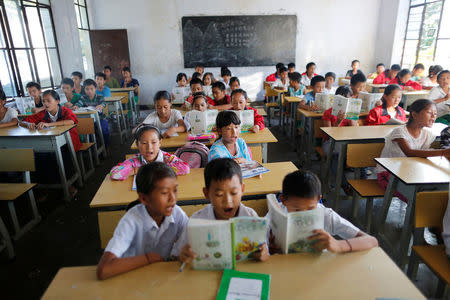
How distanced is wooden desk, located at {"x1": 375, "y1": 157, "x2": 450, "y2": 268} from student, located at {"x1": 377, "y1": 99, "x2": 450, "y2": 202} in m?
0.07

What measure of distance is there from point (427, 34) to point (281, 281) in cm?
744

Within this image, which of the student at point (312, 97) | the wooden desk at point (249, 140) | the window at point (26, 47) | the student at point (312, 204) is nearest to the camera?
the student at point (312, 204)

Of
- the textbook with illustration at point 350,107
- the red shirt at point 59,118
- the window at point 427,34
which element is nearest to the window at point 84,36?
the red shirt at point 59,118

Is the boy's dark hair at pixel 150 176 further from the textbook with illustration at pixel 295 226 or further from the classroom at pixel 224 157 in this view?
the textbook with illustration at pixel 295 226

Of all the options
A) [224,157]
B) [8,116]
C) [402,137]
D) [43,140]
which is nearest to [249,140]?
[224,157]

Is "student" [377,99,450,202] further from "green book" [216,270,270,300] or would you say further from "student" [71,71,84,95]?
"student" [71,71,84,95]

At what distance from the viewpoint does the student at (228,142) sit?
6.73 feet

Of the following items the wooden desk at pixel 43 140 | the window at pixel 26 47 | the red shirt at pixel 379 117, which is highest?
the window at pixel 26 47

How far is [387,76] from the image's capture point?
262 inches

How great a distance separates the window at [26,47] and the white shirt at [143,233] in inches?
168

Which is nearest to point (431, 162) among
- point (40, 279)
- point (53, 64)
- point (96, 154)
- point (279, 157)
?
point (279, 157)

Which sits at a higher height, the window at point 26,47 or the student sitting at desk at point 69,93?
the window at point 26,47

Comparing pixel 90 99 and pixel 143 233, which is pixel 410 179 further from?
pixel 90 99

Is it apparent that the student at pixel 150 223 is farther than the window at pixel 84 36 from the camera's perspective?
No
